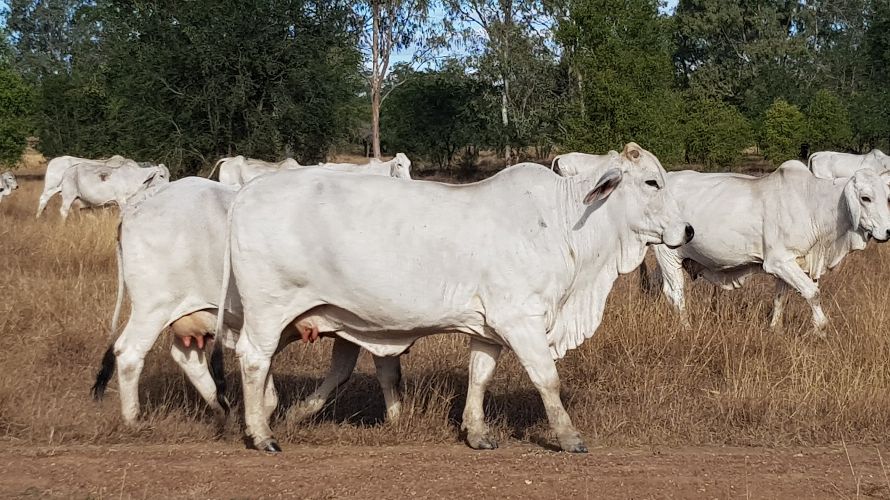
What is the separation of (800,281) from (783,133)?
34.8 metres

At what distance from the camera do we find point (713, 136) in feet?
130

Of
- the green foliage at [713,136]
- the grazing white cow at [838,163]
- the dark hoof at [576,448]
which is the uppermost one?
the green foliage at [713,136]

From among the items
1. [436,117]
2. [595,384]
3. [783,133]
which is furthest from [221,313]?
[436,117]

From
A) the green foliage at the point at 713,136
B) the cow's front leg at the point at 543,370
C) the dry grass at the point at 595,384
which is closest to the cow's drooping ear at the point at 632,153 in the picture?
the cow's front leg at the point at 543,370

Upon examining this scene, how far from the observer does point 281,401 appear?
7.46 m

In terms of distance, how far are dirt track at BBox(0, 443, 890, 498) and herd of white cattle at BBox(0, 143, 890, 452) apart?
0.34 m

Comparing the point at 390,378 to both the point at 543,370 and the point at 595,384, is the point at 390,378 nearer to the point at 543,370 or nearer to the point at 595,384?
the point at 543,370

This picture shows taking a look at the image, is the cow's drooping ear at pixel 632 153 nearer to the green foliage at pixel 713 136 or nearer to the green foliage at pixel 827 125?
the green foliage at pixel 713 136

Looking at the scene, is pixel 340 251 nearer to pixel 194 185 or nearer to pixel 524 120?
pixel 194 185

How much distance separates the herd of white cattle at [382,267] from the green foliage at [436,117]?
41.6 metres

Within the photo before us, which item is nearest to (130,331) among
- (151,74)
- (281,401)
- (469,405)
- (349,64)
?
(281,401)

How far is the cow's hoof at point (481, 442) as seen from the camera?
611 cm

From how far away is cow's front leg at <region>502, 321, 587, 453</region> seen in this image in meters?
5.77

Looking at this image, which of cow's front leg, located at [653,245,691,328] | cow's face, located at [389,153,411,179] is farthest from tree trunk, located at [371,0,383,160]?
cow's front leg, located at [653,245,691,328]
